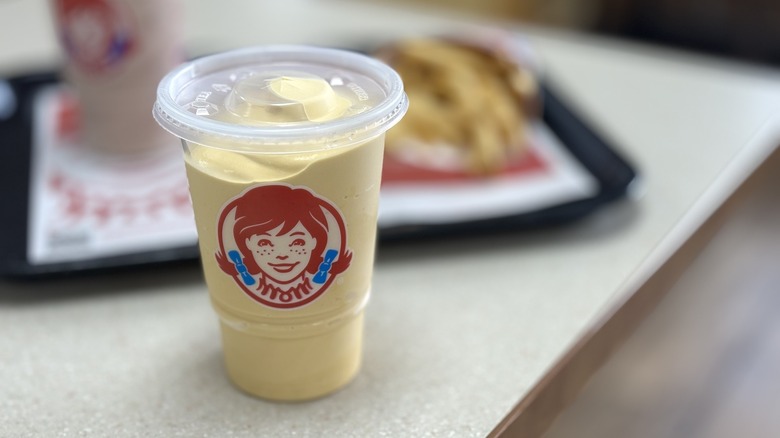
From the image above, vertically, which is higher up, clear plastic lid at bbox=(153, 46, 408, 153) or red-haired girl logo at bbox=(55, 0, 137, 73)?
clear plastic lid at bbox=(153, 46, 408, 153)

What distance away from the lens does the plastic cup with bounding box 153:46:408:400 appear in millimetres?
410

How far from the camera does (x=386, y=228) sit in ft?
2.21

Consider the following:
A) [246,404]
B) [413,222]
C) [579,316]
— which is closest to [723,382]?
[579,316]

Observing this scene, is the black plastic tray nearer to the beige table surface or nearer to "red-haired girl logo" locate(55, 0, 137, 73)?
the beige table surface

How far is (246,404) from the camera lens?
0.50 meters

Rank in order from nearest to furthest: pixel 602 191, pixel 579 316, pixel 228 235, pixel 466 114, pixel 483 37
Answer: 1. pixel 228 235
2. pixel 579 316
3. pixel 602 191
4. pixel 466 114
5. pixel 483 37

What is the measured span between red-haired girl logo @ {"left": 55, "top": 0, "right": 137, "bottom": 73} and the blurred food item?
1.00 ft

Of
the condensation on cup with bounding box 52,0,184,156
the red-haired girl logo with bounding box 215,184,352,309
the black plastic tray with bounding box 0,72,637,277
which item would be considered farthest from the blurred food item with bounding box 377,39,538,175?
the red-haired girl logo with bounding box 215,184,352,309

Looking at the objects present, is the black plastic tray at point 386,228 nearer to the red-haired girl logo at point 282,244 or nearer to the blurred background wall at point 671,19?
the red-haired girl logo at point 282,244

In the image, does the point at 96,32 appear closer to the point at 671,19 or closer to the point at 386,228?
the point at 386,228

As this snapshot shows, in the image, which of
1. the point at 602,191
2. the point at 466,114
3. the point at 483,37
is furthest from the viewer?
the point at 483,37

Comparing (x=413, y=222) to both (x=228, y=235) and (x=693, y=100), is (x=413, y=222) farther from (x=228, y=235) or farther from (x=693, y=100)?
(x=693, y=100)

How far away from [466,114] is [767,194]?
349 mm

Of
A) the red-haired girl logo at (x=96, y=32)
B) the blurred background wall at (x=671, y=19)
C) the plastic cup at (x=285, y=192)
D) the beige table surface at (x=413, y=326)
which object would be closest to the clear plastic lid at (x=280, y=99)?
the plastic cup at (x=285, y=192)
